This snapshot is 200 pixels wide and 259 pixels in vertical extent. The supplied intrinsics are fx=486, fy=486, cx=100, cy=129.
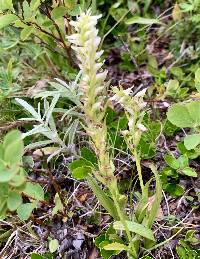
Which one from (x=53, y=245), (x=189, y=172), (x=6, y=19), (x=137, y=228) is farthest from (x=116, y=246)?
(x=6, y=19)

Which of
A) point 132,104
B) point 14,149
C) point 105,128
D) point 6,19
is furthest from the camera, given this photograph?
point 6,19

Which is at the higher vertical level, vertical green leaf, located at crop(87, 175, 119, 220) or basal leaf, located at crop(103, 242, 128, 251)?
vertical green leaf, located at crop(87, 175, 119, 220)

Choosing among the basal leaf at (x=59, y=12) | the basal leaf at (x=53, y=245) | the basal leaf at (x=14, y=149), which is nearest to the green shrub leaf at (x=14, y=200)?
the basal leaf at (x=14, y=149)

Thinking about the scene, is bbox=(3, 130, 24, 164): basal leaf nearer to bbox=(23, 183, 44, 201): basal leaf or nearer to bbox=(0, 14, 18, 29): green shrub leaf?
bbox=(23, 183, 44, 201): basal leaf

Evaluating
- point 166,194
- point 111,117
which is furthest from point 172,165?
point 111,117

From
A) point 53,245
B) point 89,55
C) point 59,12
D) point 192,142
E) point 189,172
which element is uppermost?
point 89,55

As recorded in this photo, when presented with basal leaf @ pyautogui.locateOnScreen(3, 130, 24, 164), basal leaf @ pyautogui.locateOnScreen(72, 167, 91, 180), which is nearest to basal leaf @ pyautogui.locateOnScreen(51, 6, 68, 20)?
basal leaf @ pyautogui.locateOnScreen(72, 167, 91, 180)

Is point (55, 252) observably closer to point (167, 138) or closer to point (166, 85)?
point (167, 138)

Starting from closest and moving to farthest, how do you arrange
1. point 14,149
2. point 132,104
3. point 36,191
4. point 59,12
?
point 14,149 < point 132,104 < point 36,191 < point 59,12

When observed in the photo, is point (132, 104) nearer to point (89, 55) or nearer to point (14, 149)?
point (89, 55)
